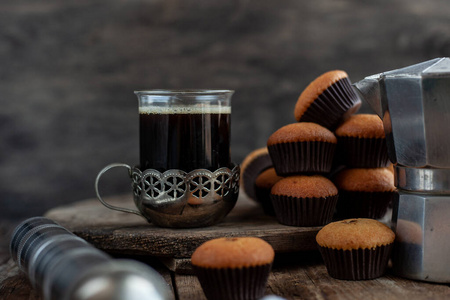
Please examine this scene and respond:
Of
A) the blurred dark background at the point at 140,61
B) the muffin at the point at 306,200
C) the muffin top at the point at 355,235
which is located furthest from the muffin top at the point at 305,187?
the blurred dark background at the point at 140,61

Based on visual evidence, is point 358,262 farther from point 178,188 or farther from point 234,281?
point 178,188

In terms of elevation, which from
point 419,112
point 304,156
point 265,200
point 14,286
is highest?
point 419,112

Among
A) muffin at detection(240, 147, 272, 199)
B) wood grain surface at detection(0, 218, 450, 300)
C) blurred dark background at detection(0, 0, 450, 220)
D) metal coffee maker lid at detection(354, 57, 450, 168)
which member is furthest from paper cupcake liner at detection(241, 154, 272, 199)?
blurred dark background at detection(0, 0, 450, 220)

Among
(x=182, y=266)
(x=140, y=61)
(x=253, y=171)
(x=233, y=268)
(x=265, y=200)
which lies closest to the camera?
(x=233, y=268)

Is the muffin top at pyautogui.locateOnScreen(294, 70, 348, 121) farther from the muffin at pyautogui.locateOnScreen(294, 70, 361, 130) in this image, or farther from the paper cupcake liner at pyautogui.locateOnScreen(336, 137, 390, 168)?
the paper cupcake liner at pyautogui.locateOnScreen(336, 137, 390, 168)

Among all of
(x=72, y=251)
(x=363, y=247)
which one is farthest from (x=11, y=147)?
(x=363, y=247)

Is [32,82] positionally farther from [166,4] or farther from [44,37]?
[166,4]

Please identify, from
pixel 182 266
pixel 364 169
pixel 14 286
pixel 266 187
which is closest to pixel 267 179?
pixel 266 187

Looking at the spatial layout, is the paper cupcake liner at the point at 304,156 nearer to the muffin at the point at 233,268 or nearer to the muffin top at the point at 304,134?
the muffin top at the point at 304,134
